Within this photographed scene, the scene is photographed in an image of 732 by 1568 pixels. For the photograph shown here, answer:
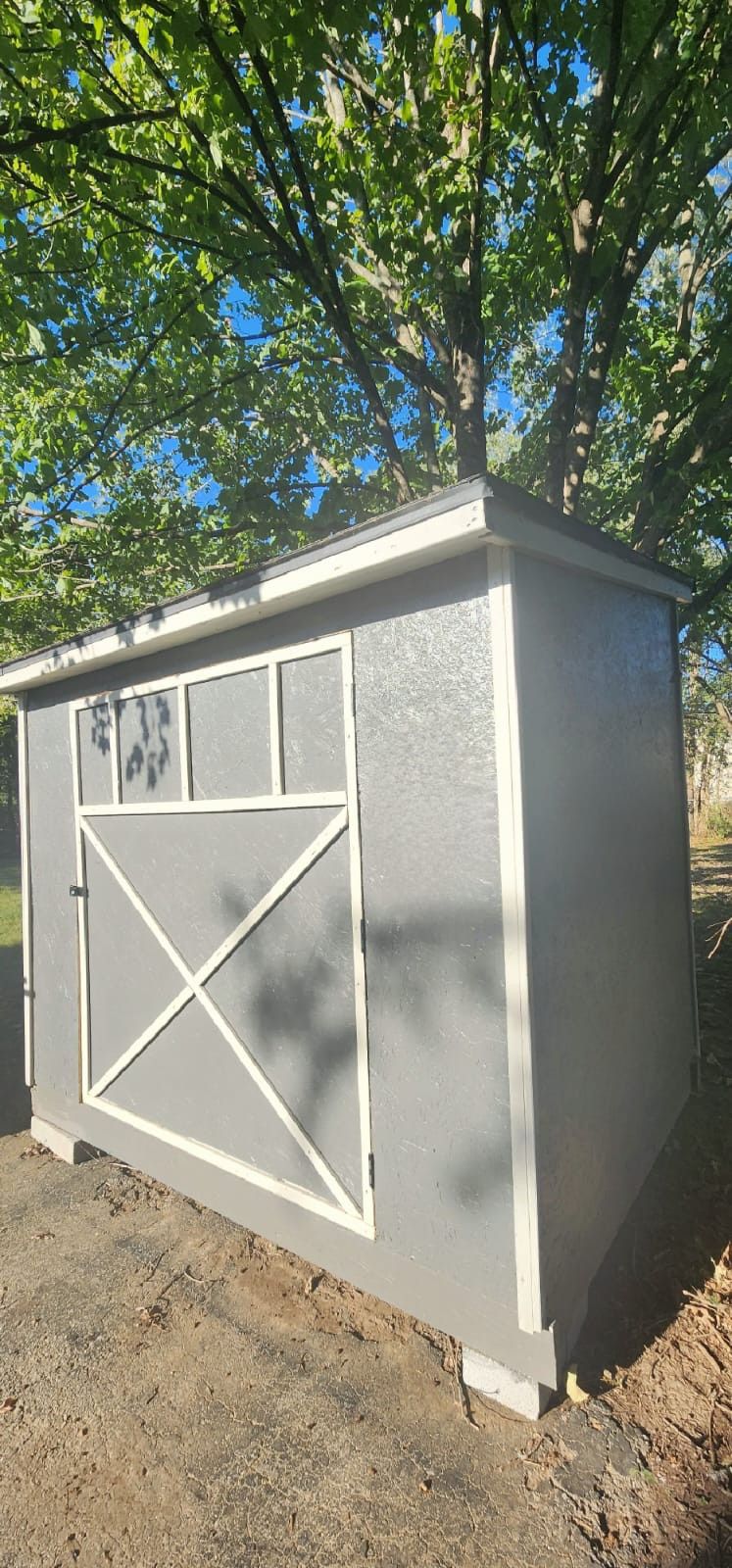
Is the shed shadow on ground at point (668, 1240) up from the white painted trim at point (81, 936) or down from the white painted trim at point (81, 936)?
down

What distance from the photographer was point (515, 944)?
7.37 feet

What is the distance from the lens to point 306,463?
24.2ft

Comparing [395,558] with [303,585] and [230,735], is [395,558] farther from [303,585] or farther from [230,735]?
[230,735]

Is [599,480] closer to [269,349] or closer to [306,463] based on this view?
[306,463]

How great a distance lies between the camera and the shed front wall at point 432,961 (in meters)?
2.33

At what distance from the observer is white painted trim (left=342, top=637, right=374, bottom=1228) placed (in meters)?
2.68

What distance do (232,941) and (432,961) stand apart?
3.73 ft

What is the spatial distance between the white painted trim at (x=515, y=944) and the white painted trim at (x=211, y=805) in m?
0.75

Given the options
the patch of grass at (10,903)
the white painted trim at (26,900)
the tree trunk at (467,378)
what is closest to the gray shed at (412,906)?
the white painted trim at (26,900)

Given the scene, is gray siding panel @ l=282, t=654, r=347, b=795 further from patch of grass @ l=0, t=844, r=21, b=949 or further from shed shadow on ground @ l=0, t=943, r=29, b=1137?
patch of grass @ l=0, t=844, r=21, b=949

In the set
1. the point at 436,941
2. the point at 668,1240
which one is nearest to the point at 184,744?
the point at 436,941

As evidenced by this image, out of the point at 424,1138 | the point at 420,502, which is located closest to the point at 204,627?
the point at 420,502

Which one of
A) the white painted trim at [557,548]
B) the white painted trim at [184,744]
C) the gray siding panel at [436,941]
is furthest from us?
the white painted trim at [184,744]

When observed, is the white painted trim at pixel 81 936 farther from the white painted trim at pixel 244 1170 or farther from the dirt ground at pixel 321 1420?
the dirt ground at pixel 321 1420
